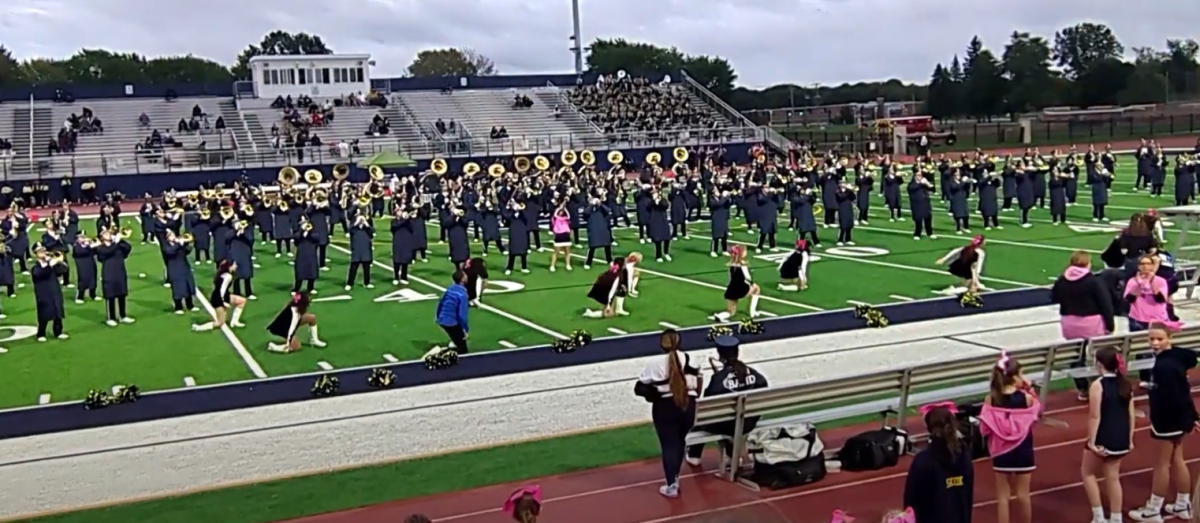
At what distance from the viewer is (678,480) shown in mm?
8812

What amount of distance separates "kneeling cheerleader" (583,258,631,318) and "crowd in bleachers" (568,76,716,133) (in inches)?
1647

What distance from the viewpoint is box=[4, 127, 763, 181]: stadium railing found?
47875 millimetres

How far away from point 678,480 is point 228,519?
3413mm

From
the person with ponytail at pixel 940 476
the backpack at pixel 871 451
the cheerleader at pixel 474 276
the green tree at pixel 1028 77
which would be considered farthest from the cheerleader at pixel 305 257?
the green tree at pixel 1028 77

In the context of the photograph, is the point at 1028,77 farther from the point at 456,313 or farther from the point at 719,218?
the point at 456,313

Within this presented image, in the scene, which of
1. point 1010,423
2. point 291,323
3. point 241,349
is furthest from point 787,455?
point 241,349

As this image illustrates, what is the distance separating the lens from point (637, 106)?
210 ft

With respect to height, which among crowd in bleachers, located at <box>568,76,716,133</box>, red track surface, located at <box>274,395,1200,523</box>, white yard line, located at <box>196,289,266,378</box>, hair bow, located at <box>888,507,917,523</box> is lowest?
red track surface, located at <box>274,395,1200,523</box>

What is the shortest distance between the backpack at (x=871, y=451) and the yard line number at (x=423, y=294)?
10.8 metres

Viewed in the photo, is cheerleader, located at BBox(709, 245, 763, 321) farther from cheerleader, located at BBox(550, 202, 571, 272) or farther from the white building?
the white building

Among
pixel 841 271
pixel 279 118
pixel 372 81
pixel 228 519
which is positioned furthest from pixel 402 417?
pixel 372 81

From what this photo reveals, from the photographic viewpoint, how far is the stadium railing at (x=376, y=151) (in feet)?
157

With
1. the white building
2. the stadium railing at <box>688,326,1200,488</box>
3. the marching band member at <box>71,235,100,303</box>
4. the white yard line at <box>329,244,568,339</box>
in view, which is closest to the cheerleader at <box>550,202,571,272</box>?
the white yard line at <box>329,244,568,339</box>

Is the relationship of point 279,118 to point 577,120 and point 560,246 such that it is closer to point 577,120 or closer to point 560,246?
point 577,120
